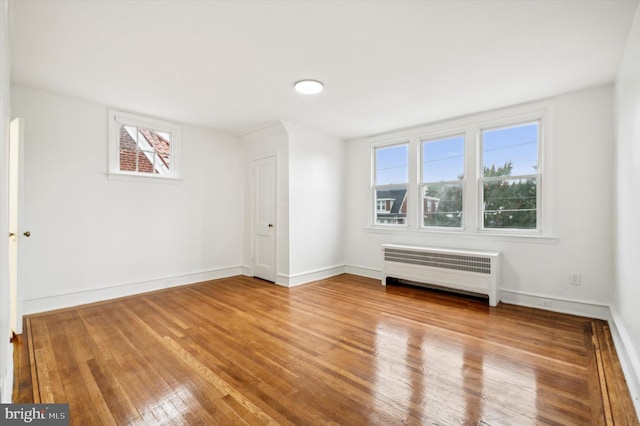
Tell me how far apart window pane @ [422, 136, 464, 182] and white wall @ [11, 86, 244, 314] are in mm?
3475

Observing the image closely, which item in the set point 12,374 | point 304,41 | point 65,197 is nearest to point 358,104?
point 304,41

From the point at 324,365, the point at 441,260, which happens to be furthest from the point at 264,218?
the point at 324,365

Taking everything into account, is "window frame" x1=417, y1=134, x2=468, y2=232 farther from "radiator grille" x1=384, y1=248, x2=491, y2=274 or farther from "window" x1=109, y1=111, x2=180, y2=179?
"window" x1=109, y1=111, x2=180, y2=179

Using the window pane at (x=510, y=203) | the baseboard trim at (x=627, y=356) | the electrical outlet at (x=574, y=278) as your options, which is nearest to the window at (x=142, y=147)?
the window pane at (x=510, y=203)

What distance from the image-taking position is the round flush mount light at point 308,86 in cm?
320

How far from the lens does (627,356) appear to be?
2.22 metres

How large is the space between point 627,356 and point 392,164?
3734mm

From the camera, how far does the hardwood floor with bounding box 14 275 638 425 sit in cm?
181

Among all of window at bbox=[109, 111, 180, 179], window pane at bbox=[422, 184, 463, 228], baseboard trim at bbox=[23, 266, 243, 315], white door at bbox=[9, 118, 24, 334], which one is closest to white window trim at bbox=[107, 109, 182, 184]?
window at bbox=[109, 111, 180, 179]

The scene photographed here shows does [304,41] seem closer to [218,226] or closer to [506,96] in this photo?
[506,96]

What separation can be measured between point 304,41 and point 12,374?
330 centimetres

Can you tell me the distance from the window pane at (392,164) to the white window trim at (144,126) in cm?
335

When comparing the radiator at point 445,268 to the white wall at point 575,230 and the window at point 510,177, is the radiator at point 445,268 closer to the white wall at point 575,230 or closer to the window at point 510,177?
the white wall at point 575,230

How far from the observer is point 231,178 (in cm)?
538
